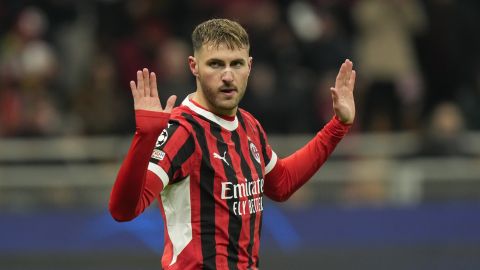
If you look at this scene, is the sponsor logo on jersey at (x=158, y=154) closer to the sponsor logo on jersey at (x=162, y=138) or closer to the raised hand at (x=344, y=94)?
the sponsor logo on jersey at (x=162, y=138)

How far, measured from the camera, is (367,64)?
38.9 ft

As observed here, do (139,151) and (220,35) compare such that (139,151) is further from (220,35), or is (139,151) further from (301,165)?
(301,165)

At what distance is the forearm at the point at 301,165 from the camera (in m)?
5.77

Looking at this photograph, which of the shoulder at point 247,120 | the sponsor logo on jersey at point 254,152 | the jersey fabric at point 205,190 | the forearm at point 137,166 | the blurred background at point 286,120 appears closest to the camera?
the forearm at point 137,166

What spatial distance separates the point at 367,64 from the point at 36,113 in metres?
3.45

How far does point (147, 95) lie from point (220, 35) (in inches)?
21.9

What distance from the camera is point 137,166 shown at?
470 cm

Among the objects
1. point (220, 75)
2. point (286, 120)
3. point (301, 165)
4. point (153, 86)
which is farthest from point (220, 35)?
point (286, 120)

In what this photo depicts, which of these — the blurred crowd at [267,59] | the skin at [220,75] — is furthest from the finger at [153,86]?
the blurred crowd at [267,59]

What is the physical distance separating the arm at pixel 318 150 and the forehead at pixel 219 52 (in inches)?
29.8

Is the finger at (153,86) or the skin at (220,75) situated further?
the skin at (220,75)

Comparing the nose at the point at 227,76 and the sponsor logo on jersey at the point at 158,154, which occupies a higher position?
the nose at the point at 227,76

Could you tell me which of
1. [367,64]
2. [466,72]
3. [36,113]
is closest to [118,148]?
[36,113]

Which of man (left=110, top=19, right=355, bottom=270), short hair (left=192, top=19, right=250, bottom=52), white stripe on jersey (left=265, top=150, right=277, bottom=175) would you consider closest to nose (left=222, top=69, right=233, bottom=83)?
man (left=110, top=19, right=355, bottom=270)
